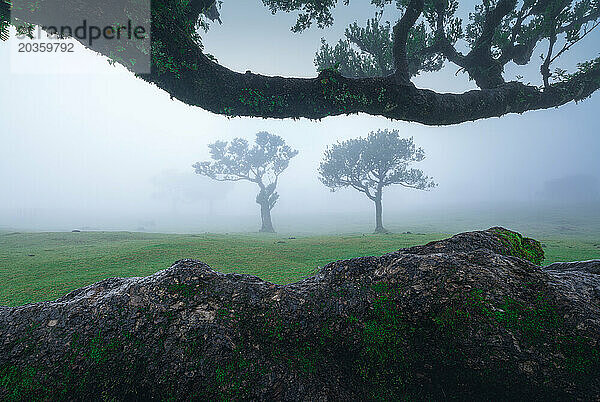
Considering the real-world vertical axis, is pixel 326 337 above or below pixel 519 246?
below

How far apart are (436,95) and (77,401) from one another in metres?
8.24

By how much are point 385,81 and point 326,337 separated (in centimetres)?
565

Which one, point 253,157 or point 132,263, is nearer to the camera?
point 132,263

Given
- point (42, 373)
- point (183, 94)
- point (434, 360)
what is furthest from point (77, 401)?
point (183, 94)

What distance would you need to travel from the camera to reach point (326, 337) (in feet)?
11.5

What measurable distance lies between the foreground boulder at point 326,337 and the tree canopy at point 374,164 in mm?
45542

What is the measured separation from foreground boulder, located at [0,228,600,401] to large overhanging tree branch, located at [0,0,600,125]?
3.76 m

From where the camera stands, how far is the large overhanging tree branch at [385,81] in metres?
5.23

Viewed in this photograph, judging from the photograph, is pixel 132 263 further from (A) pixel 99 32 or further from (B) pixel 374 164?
(B) pixel 374 164

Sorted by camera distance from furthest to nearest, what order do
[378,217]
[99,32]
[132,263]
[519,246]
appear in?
1. [378,217]
2. [132,263]
3. [519,246]
4. [99,32]

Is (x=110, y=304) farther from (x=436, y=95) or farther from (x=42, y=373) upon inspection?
(x=436, y=95)

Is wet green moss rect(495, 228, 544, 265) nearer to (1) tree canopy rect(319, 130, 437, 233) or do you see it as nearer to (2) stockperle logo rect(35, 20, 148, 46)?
(2) stockperle logo rect(35, 20, 148, 46)

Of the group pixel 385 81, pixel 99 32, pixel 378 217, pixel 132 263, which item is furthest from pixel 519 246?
pixel 378 217

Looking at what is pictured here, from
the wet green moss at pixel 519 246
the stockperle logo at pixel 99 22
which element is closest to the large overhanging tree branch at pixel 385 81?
the stockperle logo at pixel 99 22
